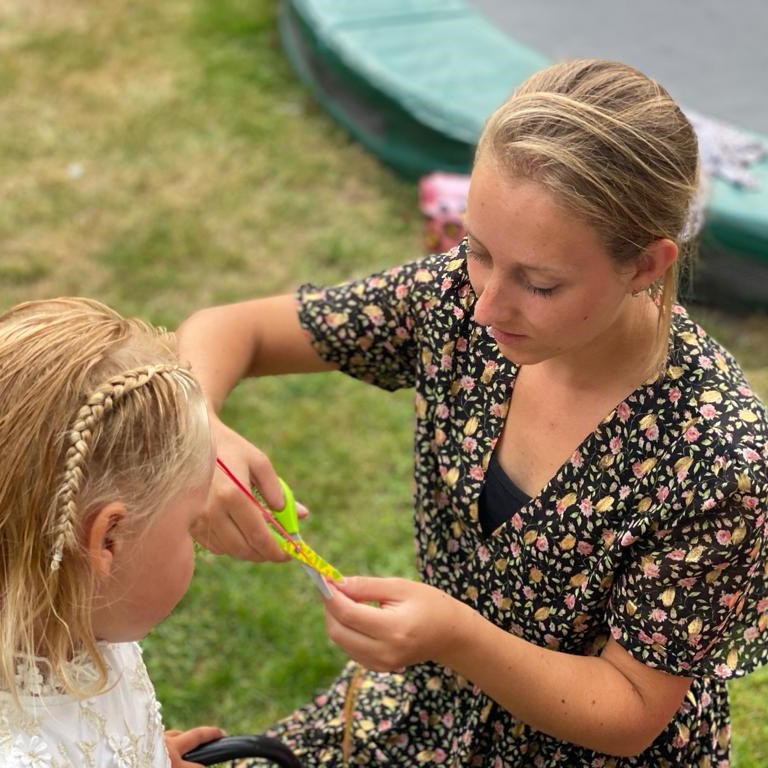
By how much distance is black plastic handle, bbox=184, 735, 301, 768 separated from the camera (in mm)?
1654

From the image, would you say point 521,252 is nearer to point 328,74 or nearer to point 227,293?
point 227,293

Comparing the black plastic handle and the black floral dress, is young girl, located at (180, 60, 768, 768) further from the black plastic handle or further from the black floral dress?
the black plastic handle

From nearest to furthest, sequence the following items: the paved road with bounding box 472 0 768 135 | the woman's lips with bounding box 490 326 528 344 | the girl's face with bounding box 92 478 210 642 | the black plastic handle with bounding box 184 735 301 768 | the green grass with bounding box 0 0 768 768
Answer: the girl's face with bounding box 92 478 210 642 < the woman's lips with bounding box 490 326 528 344 < the black plastic handle with bounding box 184 735 301 768 < the green grass with bounding box 0 0 768 768 < the paved road with bounding box 472 0 768 135

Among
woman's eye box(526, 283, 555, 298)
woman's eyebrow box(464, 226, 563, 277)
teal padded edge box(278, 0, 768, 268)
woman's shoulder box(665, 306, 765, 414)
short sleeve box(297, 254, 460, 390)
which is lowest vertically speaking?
teal padded edge box(278, 0, 768, 268)

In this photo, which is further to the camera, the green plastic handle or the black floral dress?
the green plastic handle

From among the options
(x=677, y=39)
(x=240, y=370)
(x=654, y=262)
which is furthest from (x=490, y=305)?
(x=677, y=39)

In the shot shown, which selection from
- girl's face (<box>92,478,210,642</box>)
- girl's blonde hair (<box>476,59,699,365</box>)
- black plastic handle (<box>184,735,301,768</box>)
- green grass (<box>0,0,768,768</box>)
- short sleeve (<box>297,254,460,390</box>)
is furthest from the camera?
green grass (<box>0,0,768,768</box>)

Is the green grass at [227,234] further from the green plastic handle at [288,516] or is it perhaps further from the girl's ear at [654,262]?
the girl's ear at [654,262]

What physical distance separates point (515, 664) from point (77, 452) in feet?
2.31

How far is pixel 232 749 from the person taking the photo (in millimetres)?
1653

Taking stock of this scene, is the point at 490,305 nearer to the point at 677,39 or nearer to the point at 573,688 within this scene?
the point at 573,688

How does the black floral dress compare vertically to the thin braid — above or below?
below

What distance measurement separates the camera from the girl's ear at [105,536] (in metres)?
1.20

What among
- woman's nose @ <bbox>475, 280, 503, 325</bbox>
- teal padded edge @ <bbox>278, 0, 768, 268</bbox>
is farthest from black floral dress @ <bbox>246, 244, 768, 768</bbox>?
teal padded edge @ <bbox>278, 0, 768, 268</bbox>
